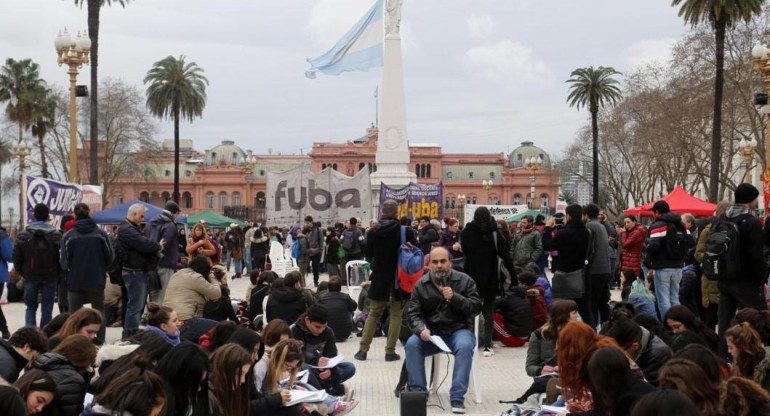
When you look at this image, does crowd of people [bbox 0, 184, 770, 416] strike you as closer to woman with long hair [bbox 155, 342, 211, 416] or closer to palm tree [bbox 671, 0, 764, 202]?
woman with long hair [bbox 155, 342, 211, 416]

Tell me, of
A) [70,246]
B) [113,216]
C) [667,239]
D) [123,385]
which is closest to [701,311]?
[667,239]

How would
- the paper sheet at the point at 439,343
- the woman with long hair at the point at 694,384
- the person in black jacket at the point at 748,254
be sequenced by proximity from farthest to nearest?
the person in black jacket at the point at 748,254 → the paper sheet at the point at 439,343 → the woman with long hair at the point at 694,384

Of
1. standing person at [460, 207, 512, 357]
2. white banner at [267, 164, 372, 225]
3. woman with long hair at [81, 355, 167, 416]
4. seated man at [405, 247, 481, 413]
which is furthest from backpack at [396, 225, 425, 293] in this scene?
white banner at [267, 164, 372, 225]

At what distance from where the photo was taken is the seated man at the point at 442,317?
28.0 feet

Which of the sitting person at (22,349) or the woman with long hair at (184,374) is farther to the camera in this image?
the sitting person at (22,349)

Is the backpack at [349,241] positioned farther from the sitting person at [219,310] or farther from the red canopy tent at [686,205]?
the sitting person at [219,310]

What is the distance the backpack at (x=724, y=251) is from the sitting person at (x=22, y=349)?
5874 mm

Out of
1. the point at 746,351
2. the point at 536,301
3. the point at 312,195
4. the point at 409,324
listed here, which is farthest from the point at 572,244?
the point at 312,195

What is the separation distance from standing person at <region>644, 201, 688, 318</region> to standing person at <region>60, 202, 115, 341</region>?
22.2 ft

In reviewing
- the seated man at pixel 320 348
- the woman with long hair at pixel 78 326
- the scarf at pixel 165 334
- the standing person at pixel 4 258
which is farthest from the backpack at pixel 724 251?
the standing person at pixel 4 258

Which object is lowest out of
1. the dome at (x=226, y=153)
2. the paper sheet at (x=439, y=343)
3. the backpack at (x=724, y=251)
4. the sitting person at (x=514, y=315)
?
the sitting person at (x=514, y=315)

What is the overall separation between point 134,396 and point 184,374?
46 cm

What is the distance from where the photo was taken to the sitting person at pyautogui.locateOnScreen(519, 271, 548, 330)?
1278 cm

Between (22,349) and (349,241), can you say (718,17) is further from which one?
(22,349)
